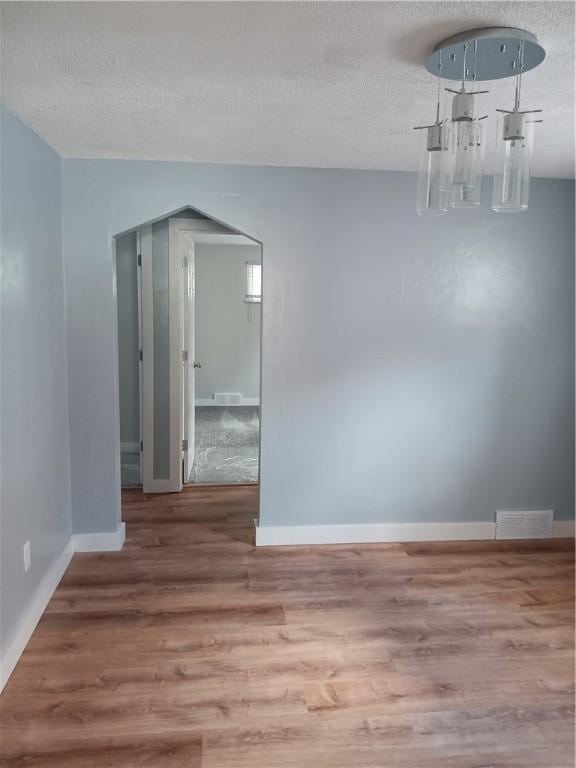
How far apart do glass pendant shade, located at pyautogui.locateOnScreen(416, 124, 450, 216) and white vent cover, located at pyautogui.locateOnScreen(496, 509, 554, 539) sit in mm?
2517

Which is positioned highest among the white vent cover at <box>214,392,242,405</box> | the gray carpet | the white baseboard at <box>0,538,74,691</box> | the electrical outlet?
the white vent cover at <box>214,392,242,405</box>

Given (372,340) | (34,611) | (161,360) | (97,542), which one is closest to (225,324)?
(161,360)

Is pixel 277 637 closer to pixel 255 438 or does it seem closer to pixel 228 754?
pixel 228 754

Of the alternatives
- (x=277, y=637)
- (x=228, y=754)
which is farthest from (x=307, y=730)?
(x=277, y=637)

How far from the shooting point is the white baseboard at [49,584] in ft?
7.70

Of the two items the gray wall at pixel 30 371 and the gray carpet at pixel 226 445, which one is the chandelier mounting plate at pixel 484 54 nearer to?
the gray wall at pixel 30 371

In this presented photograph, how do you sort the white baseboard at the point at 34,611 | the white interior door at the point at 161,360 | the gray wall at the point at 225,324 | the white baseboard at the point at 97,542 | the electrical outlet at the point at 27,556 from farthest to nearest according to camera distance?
the gray wall at the point at 225,324 < the white interior door at the point at 161,360 < the white baseboard at the point at 97,542 < the electrical outlet at the point at 27,556 < the white baseboard at the point at 34,611

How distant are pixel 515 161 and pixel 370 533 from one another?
252cm

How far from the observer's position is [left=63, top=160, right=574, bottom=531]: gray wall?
3.36 meters

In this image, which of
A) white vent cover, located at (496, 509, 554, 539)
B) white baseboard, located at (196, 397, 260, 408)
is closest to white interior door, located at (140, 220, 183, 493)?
white vent cover, located at (496, 509, 554, 539)

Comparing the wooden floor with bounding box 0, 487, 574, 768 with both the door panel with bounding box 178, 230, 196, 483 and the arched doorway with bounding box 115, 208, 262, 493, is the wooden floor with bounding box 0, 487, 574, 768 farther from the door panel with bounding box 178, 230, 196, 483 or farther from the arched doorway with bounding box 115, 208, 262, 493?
the door panel with bounding box 178, 230, 196, 483

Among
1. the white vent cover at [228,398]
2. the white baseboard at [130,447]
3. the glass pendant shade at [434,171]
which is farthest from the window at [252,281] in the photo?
the glass pendant shade at [434,171]

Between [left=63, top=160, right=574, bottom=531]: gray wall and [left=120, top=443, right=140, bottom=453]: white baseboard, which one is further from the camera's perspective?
[left=120, top=443, right=140, bottom=453]: white baseboard

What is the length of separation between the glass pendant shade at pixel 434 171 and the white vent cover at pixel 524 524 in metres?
2.52
